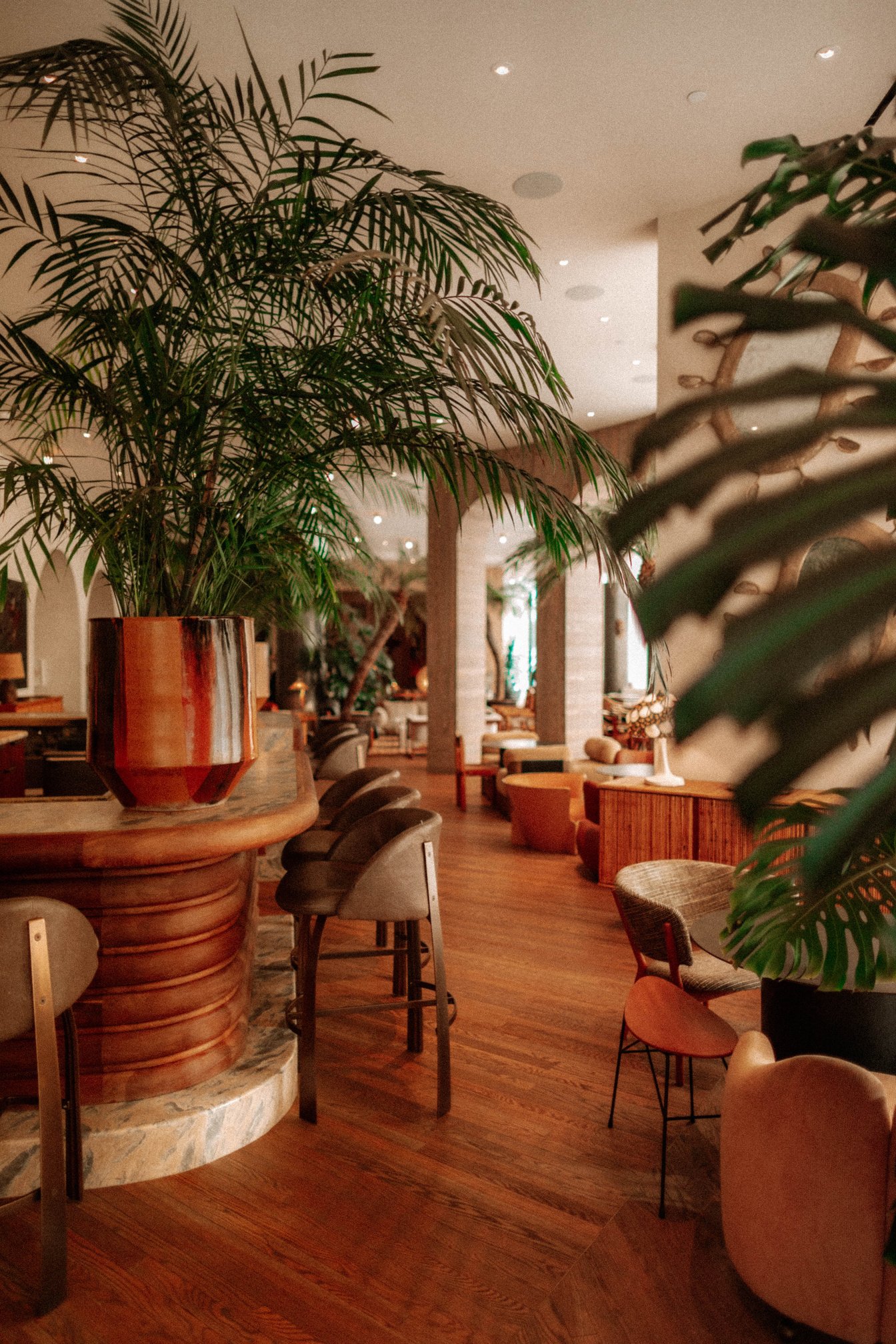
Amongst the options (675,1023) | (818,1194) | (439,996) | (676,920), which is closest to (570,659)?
(676,920)

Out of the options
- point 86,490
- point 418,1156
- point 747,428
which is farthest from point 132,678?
point 747,428

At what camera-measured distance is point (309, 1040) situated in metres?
2.59

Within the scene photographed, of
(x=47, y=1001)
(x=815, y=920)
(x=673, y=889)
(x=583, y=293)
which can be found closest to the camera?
(x=815, y=920)

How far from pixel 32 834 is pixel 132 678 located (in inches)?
18.3

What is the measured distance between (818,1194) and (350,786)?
9.02 feet

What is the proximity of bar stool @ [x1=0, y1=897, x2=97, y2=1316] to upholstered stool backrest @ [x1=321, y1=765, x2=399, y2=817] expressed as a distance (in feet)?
6.86

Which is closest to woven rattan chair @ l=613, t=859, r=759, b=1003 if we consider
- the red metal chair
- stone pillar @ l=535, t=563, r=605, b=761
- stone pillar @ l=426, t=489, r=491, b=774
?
the red metal chair

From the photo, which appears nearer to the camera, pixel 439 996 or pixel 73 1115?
pixel 73 1115

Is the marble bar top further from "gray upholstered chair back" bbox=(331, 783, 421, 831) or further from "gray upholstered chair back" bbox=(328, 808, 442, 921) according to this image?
"gray upholstered chair back" bbox=(331, 783, 421, 831)

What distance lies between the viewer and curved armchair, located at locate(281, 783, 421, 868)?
10.7 ft

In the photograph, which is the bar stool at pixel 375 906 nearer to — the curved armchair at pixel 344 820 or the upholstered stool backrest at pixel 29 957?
the curved armchair at pixel 344 820

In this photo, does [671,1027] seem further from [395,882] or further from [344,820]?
[344,820]

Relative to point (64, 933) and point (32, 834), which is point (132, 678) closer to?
point (32, 834)

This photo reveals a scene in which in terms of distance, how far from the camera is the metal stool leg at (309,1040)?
2.59 metres
